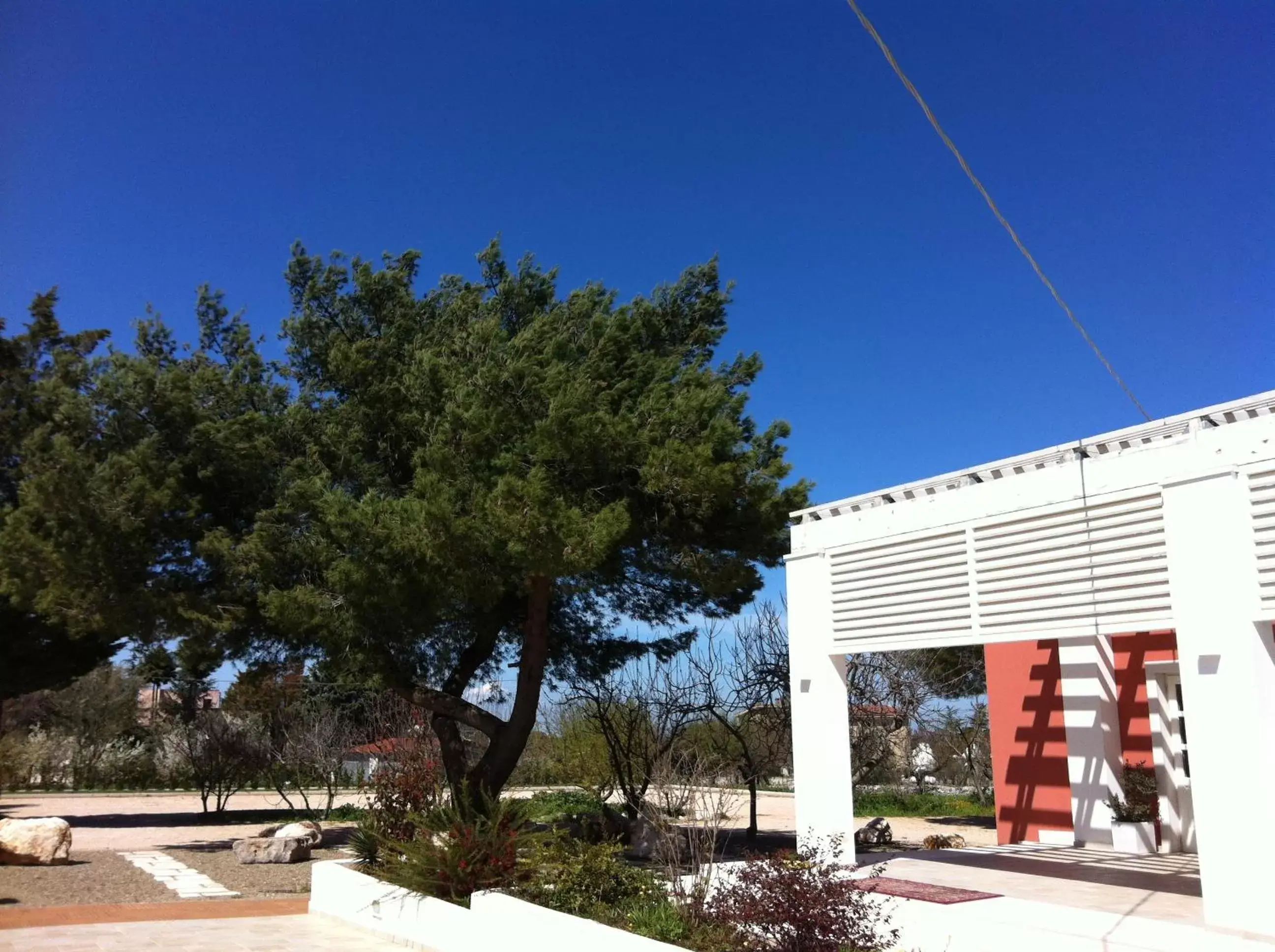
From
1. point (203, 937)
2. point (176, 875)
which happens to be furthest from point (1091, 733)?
point (176, 875)

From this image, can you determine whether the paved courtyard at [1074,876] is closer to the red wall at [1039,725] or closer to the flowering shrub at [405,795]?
the red wall at [1039,725]

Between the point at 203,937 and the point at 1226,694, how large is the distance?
8797 millimetres

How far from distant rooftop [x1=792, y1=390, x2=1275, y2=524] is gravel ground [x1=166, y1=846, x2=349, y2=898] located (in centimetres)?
789

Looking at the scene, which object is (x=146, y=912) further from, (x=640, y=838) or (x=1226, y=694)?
(x=1226, y=694)

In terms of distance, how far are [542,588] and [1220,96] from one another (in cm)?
1032

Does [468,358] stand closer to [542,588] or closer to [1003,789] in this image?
[542,588]

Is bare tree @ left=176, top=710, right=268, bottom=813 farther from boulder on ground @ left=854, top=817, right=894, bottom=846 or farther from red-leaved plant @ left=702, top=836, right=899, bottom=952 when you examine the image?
red-leaved plant @ left=702, top=836, right=899, bottom=952

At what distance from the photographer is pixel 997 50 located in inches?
365

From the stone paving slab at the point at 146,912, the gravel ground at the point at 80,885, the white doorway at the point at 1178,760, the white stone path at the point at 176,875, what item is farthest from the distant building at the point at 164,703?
the white doorway at the point at 1178,760

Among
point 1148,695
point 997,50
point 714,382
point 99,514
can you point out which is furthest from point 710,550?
point 99,514

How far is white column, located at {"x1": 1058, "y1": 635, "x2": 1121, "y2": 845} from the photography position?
42.8ft

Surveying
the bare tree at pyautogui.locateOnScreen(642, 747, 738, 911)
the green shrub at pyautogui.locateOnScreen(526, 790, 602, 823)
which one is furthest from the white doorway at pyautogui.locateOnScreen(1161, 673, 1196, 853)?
the green shrub at pyautogui.locateOnScreen(526, 790, 602, 823)

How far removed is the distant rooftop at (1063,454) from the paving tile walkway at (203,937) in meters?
A: 6.26

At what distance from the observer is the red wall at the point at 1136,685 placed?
12.7m
